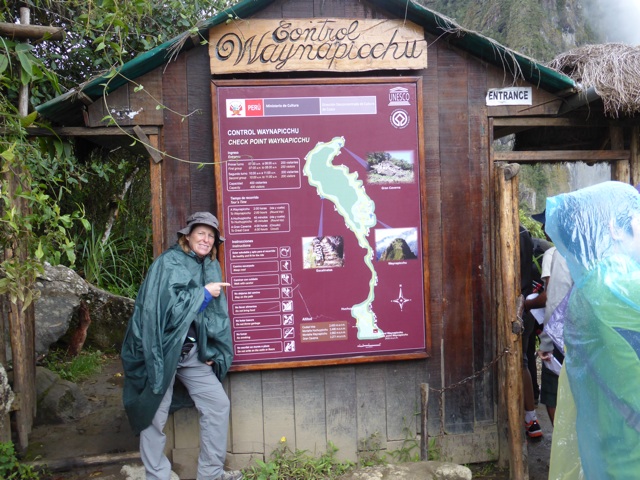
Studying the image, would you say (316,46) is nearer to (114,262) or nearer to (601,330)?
(601,330)

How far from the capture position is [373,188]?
4.29 metres

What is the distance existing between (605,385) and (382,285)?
6.74ft

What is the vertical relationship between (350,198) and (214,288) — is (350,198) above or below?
above

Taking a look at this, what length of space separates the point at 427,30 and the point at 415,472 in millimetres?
3061

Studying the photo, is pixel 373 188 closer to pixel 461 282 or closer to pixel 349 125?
pixel 349 125

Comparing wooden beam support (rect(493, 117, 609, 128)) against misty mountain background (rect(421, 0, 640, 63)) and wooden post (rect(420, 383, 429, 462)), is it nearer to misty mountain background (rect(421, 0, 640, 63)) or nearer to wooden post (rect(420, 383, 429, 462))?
wooden post (rect(420, 383, 429, 462))

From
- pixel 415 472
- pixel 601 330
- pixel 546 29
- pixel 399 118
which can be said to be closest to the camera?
pixel 601 330

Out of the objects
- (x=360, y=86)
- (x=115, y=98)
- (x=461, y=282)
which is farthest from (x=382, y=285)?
(x=115, y=98)

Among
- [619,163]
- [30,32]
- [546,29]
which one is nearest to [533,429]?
[619,163]

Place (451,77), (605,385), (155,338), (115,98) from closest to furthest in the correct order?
(605,385), (155,338), (115,98), (451,77)

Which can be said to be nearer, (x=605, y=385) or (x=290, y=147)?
(x=605, y=385)

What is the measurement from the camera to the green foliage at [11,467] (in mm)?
4258

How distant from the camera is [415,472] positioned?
3.81 metres

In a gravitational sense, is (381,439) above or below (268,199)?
below
